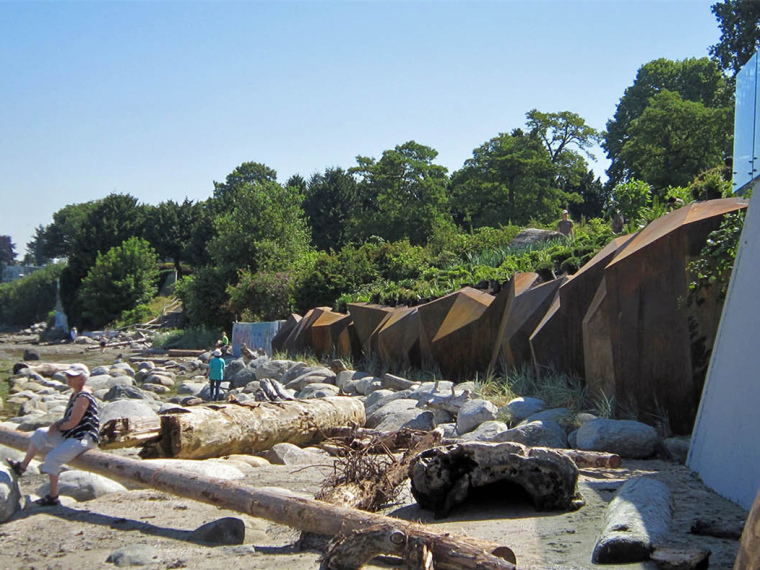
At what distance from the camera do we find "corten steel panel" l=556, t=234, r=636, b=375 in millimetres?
10641

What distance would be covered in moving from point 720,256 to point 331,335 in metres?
13.7

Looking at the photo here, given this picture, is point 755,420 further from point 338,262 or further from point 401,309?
point 338,262

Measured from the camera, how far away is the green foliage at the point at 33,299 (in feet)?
250

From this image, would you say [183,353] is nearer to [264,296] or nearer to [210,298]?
[264,296]

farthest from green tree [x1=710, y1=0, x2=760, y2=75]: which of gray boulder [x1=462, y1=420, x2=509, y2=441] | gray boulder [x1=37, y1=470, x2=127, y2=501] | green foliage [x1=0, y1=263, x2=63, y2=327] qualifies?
green foliage [x1=0, y1=263, x2=63, y2=327]

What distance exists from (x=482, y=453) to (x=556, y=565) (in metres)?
1.51

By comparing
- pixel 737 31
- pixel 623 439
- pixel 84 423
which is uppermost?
pixel 737 31

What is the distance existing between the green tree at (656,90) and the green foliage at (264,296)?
785 inches

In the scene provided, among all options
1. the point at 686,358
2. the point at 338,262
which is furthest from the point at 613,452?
the point at 338,262

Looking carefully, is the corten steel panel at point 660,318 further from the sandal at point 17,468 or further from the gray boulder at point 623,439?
the sandal at point 17,468

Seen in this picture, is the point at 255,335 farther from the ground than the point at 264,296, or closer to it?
closer to it

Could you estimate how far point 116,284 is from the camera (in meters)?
51.8

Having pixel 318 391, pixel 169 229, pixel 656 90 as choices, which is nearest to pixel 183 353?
pixel 318 391

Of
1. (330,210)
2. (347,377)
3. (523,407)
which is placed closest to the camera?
(523,407)
